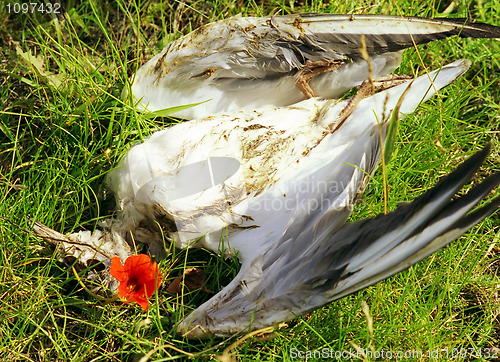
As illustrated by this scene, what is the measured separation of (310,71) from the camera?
2.42 meters

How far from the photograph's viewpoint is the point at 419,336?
229 cm

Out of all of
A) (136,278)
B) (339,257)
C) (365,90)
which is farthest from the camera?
(365,90)

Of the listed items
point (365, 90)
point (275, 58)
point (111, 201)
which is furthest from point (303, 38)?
point (111, 201)

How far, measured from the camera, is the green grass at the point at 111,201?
89.8 inches

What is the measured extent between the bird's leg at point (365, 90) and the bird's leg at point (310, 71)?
7.2 inches

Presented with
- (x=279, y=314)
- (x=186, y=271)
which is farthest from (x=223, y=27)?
(x=279, y=314)

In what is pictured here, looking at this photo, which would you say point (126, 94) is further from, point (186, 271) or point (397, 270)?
point (397, 270)

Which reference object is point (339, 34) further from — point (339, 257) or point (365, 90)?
point (339, 257)

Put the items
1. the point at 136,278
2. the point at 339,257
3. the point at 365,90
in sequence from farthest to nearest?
the point at 365,90 < the point at 136,278 < the point at 339,257

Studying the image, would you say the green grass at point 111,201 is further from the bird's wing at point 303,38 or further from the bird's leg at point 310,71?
the bird's leg at point 310,71

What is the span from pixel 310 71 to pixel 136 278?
1.32 m

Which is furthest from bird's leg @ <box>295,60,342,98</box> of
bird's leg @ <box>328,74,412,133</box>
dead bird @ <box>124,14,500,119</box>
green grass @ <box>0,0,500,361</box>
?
green grass @ <box>0,0,500,361</box>

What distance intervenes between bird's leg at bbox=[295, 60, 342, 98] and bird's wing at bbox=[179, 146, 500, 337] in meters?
0.79

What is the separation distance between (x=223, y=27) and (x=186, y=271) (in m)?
1.23
